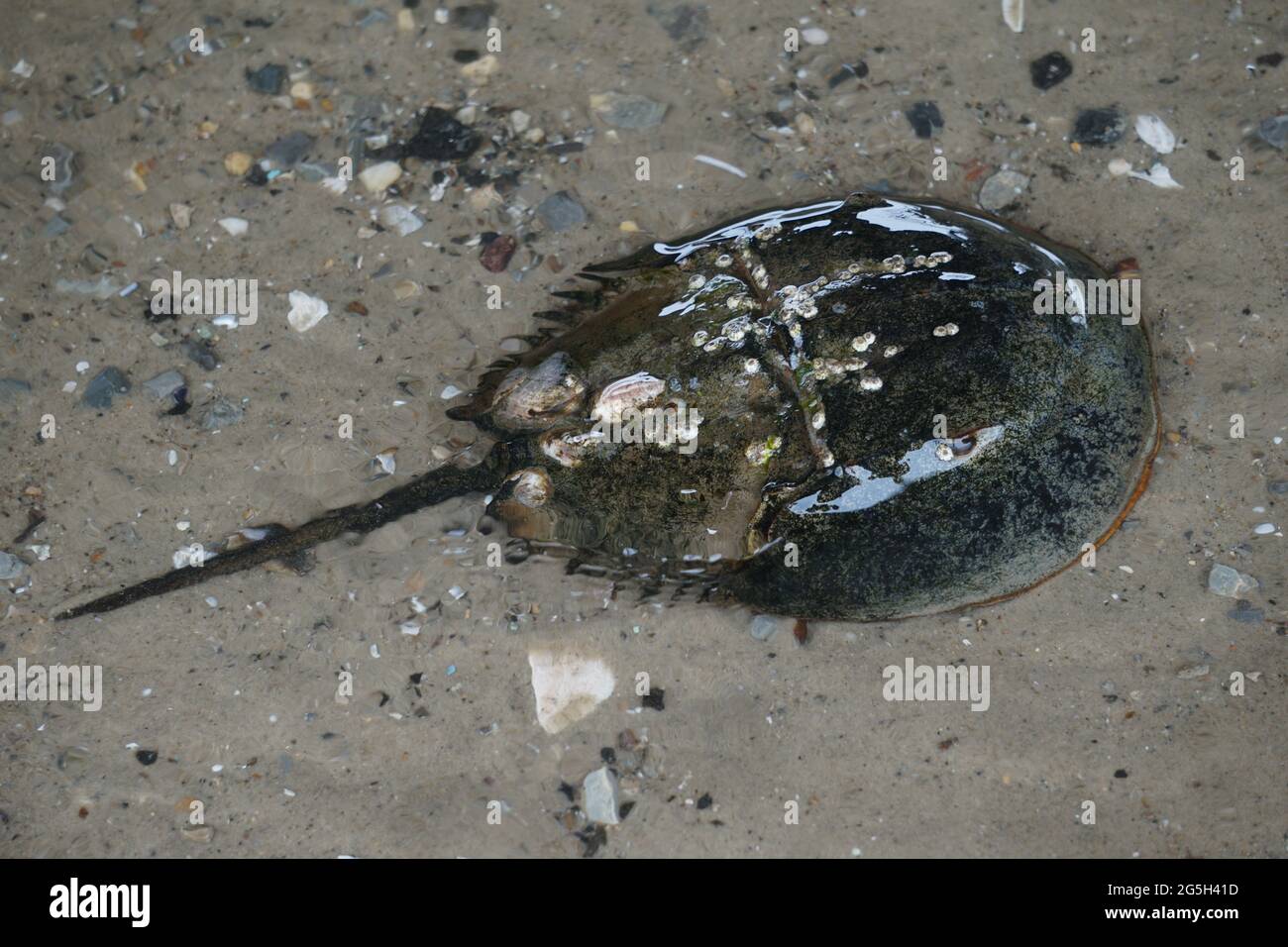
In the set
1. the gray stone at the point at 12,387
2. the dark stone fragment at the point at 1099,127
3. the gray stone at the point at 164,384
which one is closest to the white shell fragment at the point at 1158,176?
the dark stone fragment at the point at 1099,127

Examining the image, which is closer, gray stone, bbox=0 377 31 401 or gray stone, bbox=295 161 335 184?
gray stone, bbox=0 377 31 401

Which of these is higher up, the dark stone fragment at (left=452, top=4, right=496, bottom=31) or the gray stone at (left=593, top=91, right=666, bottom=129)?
the dark stone fragment at (left=452, top=4, right=496, bottom=31)

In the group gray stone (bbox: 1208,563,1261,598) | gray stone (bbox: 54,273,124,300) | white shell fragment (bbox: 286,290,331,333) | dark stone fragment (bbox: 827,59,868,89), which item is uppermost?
dark stone fragment (bbox: 827,59,868,89)

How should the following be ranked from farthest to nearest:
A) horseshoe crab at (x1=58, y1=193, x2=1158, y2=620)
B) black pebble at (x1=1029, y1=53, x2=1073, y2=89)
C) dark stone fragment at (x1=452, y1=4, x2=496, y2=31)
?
1. dark stone fragment at (x1=452, y1=4, x2=496, y2=31)
2. black pebble at (x1=1029, y1=53, x2=1073, y2=89)
3. horseshoe crab at (x1=58, y1=193, x2=1158, y2=620)

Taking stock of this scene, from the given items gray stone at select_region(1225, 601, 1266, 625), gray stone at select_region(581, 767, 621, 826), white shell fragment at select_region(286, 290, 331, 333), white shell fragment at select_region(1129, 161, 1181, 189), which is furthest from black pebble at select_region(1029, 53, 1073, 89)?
gray stone at select_region(581, 767, 621, 826)

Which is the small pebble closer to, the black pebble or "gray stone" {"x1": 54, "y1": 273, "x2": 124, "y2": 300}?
"gray stone" {"x1": 54, "y1": 273, "x2": 124, "y2": 300}

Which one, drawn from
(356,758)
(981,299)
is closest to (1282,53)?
(981,299)

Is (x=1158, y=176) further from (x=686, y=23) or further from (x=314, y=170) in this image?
(x=314, y=170)

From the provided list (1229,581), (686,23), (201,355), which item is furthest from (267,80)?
(1229,581)
